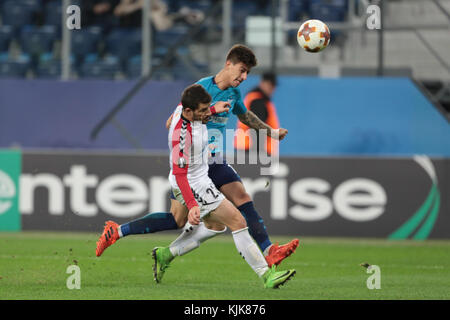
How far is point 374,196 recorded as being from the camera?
13.8 meters

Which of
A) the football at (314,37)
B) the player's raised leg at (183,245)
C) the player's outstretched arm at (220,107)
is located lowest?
the player's raised leg at (183,245)

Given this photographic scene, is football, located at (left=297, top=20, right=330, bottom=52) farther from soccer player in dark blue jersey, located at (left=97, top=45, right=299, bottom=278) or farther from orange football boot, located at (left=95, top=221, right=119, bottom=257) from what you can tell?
orange football boot, located at (left=95, top=221, right=119, bottom=257)

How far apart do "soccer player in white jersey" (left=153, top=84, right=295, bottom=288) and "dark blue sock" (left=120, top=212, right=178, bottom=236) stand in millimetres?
406

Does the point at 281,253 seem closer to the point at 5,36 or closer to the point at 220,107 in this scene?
the point at 220,107

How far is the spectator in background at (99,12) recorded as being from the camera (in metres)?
17.8

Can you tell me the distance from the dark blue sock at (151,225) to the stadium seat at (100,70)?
28.3 ft

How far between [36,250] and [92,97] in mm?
5511

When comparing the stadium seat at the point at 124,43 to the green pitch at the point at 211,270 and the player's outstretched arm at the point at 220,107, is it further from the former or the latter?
the player's outstretched arm at the point at 220,107

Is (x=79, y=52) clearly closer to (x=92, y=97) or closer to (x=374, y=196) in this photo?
(x=92, y=97)

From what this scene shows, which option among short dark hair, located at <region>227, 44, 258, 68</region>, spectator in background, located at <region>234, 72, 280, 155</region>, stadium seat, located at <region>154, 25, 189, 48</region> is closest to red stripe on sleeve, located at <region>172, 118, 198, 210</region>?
short dark hair, located at <region>227, 44, 258, 68</region>

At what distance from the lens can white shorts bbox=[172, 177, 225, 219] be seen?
7.92 metres

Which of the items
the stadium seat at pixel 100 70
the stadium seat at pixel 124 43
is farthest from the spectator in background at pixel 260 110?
the stadium seat at pixel 124 43

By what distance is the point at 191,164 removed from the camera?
7.88 m
